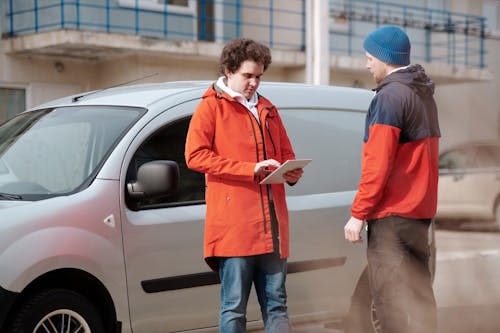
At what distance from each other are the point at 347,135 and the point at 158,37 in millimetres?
8371

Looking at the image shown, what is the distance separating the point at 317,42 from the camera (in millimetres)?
16656

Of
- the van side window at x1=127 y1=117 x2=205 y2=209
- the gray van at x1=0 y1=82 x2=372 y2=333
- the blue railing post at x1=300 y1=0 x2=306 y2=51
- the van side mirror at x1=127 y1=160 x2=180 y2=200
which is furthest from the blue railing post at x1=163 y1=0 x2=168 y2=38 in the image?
the van side mirror at x1=127 y1=160 x2=180 y2=200

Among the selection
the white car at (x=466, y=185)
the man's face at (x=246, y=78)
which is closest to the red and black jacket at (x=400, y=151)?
the man's face at (x=246, y=78)

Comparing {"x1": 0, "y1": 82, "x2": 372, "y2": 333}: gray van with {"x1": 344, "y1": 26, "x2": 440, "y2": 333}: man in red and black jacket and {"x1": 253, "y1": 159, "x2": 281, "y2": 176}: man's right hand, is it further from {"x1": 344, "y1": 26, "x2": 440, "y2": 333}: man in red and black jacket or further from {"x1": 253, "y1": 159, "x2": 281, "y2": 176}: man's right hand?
{"x1": 344, "y1": 26, "x2": 440, "y2": 333}: man in red and black jacket

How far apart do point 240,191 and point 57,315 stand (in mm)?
1250

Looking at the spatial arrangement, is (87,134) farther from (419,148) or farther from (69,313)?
(419,148)

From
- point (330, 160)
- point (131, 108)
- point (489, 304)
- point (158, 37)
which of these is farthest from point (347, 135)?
point (158, 37)

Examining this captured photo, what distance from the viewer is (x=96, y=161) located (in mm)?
5113

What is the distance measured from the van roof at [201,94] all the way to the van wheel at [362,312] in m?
1.17

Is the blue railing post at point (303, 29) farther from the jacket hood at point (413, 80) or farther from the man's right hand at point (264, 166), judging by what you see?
the man's right hand at point (264, 166)

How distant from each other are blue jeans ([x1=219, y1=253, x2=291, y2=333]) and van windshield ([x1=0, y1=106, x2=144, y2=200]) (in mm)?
1144

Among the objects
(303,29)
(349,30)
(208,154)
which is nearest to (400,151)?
(208,154)

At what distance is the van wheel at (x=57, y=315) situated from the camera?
4.62m

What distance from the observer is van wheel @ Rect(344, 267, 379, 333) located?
598 cm
